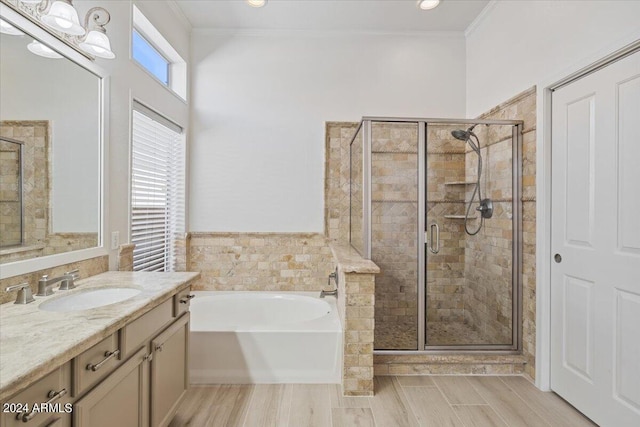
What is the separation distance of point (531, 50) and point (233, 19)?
8.60ft

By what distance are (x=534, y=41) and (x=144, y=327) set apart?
9.99 feet

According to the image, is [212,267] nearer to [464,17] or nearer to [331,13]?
[331,13]

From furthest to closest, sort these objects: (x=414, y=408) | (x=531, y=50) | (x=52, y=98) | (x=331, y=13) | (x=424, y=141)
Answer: (x=331, y=13), (x=424, y=141), (x=531, y=50), (x=414, y=408), (x=52, y=98)

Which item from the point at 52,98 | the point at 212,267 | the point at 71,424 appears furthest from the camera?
the point at 212,267

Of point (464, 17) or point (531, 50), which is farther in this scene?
point (464, 17)

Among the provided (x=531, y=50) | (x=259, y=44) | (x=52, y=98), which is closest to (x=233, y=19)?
(x=259, y=44)

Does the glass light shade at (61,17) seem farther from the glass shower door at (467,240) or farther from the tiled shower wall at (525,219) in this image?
the tiled shower wall at (525,219)

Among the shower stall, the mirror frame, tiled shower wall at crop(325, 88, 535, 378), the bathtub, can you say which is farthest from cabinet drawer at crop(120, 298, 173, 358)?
tiled shower wall at crop(325, 88, 535, 378)

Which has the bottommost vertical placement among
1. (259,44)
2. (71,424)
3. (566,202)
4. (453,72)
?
(71,424)

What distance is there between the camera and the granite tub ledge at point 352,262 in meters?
2.11

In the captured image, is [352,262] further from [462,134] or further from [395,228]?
[462,134]

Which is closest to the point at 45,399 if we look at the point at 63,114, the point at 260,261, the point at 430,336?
the point at 63,114

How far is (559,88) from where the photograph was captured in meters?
2.13

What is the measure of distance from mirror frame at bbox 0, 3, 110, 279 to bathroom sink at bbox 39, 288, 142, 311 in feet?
0.67
